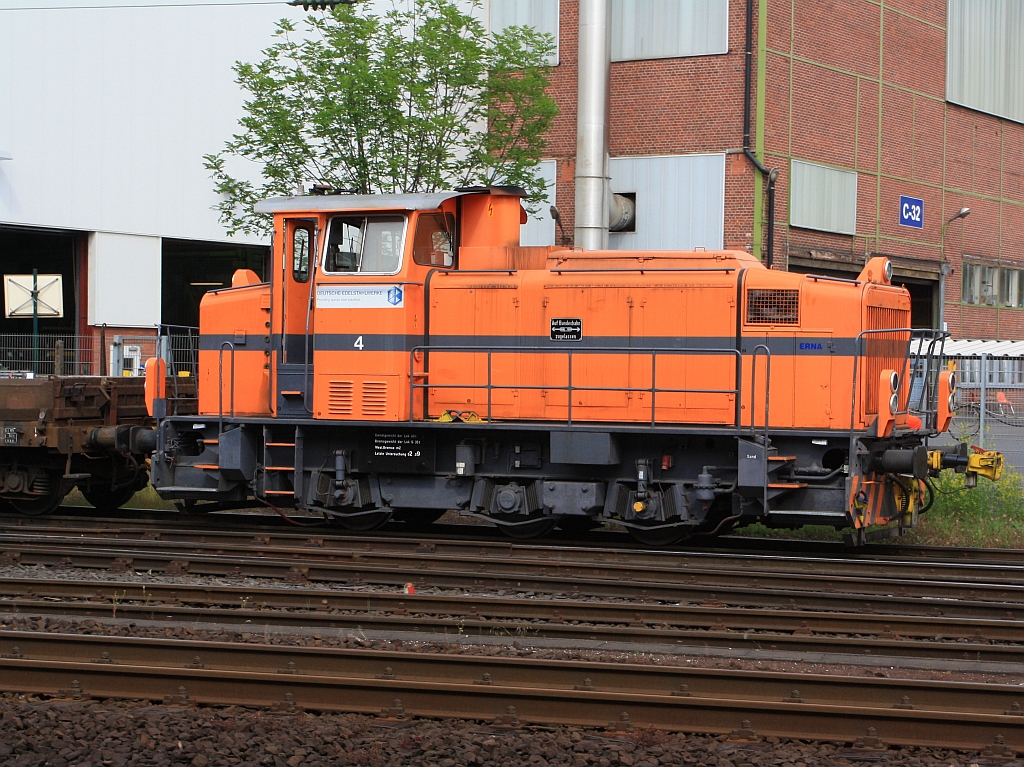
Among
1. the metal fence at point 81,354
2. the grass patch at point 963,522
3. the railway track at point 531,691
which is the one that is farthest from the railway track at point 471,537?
the metal fence at point 81,354

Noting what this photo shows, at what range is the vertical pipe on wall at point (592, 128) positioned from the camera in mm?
23500

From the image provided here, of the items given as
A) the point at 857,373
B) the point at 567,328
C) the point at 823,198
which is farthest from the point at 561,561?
the point at 823,198

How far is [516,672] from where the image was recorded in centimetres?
646

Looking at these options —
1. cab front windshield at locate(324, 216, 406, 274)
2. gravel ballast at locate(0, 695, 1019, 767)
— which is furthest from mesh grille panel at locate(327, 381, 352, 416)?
gravel ballast at locate(0, 695, 1019, 767)

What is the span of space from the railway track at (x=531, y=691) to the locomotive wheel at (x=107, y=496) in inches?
309

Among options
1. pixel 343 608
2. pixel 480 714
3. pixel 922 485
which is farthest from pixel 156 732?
pixel 922 485

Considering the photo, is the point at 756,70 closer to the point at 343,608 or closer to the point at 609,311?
the point at 609,311

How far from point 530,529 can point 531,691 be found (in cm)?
574

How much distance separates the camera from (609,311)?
11.2 metres

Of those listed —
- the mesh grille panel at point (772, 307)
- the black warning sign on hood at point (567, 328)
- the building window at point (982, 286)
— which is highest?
the building window at point (982, 286)

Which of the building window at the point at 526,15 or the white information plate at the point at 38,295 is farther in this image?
the building window at the point at 526,15

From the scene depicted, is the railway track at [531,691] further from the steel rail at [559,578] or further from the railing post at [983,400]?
the railing post at [983,400]

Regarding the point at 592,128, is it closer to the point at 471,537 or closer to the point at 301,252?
the point at 301,252

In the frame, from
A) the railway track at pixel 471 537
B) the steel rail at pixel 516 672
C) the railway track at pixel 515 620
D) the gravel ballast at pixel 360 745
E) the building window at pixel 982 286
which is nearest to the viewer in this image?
the gravel ballast at pixel 360 745
